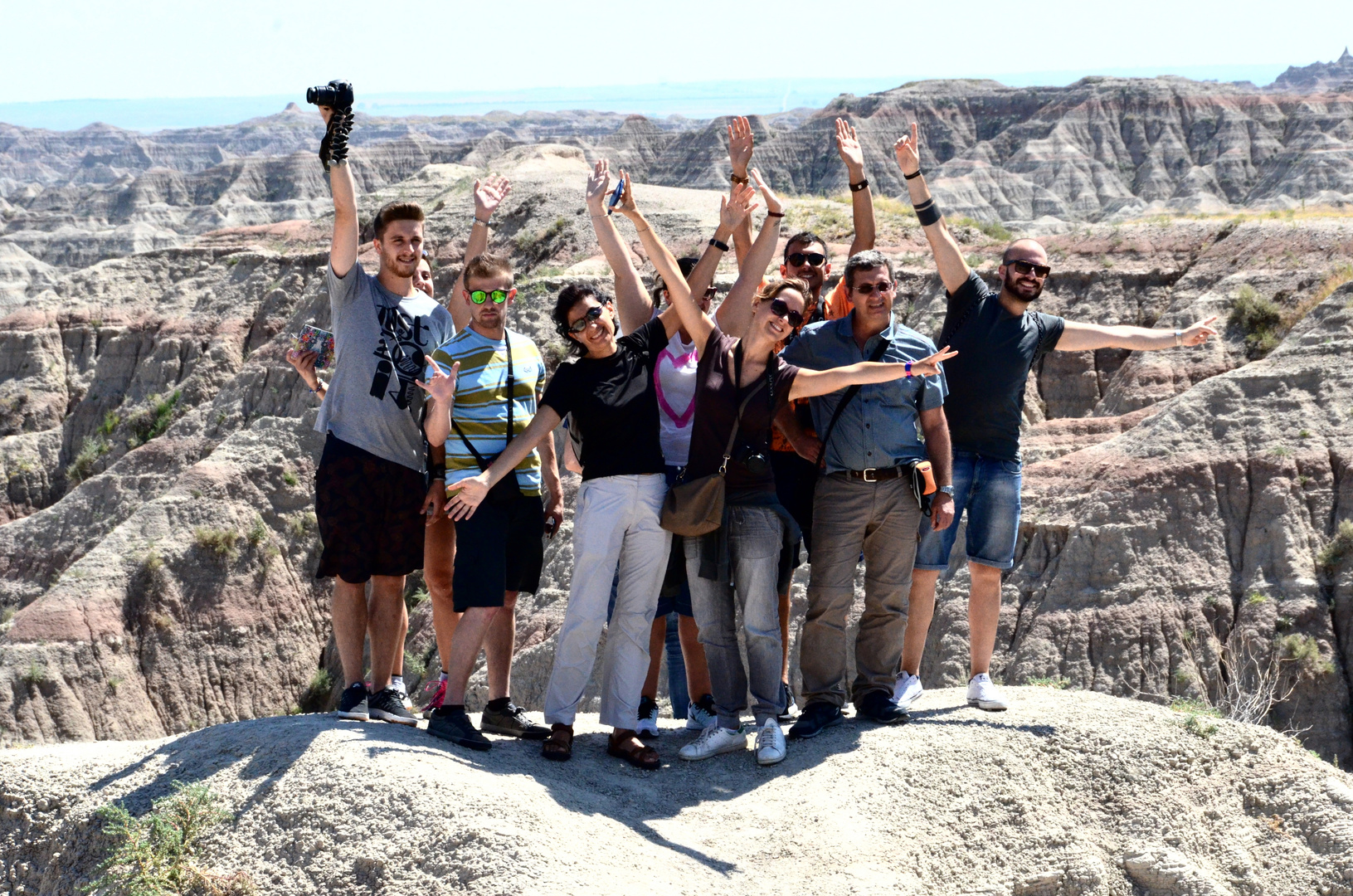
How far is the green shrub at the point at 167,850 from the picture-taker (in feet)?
19.4

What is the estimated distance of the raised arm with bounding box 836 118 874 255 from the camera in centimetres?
789

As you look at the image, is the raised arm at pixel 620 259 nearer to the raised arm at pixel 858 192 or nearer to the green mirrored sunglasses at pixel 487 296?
the green mirrored sunglasses at pixel 487 296

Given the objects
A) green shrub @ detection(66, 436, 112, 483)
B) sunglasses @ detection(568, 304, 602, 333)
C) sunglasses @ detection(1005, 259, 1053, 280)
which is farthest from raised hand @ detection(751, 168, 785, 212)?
green shrub @ detection(66, 436, 112, 483)

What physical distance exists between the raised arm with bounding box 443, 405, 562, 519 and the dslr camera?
195cm

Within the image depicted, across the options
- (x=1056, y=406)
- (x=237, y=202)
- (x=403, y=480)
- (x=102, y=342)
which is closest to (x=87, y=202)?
(x=237, y=202)

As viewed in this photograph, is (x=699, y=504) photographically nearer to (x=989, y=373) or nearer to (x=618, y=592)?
(x=618, y=592)

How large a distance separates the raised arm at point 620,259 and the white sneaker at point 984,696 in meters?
3.00

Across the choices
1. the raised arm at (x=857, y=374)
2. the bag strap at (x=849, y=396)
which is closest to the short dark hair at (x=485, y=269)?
the raised arm at (x=857, y=374)

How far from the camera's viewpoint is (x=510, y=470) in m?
6.69

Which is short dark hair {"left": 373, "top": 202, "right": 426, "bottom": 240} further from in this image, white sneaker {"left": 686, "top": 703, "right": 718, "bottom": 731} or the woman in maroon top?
white sneaker {"left": 686, "top": 703, "right": 718, "bottom": 731}

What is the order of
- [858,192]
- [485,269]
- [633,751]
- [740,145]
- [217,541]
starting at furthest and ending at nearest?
1. [217,541]
2. [858,192]
3. [740,145]
4. [633,751]
5. [485,269]

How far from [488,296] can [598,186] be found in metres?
1.00

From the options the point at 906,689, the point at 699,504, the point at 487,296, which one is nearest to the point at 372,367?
the point at 487,296

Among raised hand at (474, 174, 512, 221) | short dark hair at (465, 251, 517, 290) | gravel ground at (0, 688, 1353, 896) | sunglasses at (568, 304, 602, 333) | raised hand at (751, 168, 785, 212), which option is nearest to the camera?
gravel ground at (0, 688, 1353, 896)
